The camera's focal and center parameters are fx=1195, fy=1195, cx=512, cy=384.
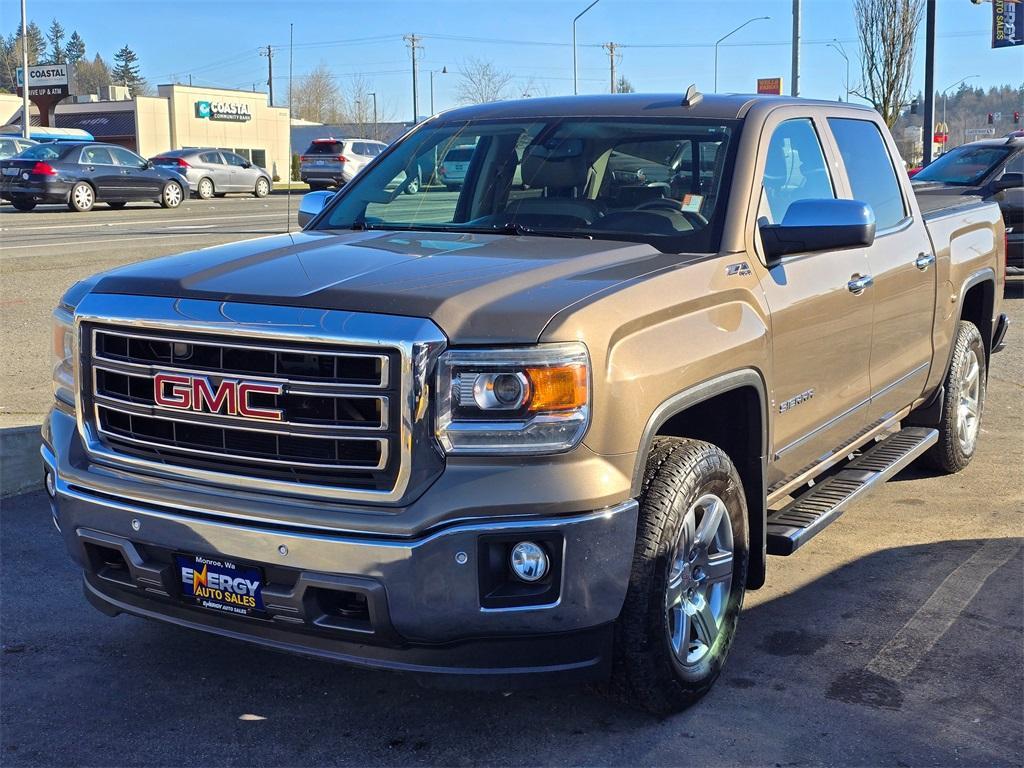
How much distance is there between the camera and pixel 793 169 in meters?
4.79

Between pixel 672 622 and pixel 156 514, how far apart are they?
1.58m

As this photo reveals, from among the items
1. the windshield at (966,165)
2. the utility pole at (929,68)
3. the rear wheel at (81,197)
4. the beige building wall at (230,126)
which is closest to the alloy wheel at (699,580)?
the windshield at (966,165)

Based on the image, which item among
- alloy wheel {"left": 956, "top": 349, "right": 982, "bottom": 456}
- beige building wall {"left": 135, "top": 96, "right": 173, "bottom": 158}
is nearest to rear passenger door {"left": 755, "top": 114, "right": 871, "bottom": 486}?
alloy wheel {"left": 956, "top": 349, "right": 982, "bottom": 456}

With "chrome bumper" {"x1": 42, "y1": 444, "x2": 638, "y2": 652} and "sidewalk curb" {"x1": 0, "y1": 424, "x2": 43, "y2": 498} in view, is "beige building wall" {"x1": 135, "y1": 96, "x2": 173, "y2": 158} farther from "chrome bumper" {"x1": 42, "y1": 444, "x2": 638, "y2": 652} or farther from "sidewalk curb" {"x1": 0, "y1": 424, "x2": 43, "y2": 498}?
"chrome bumper" {"x1": 42, "y1": 444, "x2": 638, "y2": 652}

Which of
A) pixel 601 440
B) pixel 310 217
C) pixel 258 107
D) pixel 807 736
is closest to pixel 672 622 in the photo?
pixel 807 736

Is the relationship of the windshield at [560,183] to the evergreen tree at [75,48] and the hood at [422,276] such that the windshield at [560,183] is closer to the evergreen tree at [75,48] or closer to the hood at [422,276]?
the hood at [422,276]

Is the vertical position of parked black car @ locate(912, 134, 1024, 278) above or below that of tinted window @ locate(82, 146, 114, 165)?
below

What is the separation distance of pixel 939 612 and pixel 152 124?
229ft

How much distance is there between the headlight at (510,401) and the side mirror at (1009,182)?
38.2 ft

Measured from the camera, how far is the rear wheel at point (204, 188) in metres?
34.5

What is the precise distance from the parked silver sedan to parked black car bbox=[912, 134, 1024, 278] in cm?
2365

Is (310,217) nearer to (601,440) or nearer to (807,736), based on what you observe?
(601,440)

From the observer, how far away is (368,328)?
123 inches

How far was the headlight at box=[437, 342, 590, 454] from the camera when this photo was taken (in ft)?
10.3
